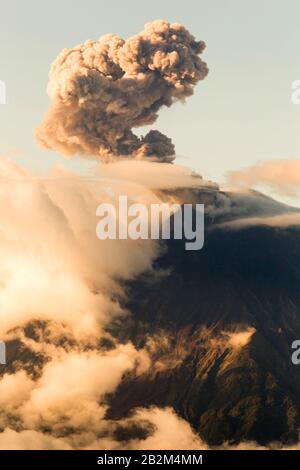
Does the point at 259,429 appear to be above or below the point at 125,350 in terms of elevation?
below

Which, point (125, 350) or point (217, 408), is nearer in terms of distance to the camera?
point (217, 408)

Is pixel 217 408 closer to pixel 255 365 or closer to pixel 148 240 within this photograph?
pixel 255 365

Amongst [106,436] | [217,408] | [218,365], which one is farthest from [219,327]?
[106,436]
